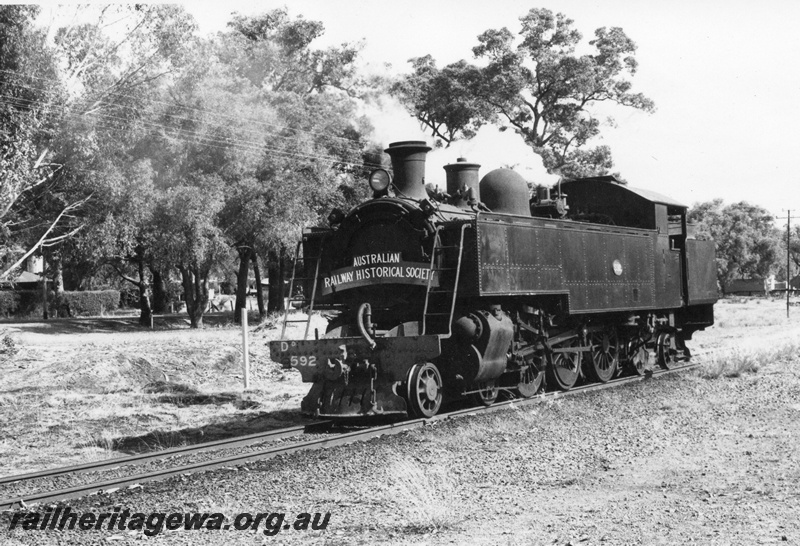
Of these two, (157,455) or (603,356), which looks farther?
(603,356)

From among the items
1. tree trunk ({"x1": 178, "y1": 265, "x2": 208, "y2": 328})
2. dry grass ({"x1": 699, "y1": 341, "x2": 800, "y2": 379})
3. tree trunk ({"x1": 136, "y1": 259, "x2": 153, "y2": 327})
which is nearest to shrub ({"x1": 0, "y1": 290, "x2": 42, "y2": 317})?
tree trunk ({"x1": 136, "y1": 259, "x2": 153, "y2": 327})

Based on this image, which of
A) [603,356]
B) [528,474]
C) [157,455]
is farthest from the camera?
[603,356]

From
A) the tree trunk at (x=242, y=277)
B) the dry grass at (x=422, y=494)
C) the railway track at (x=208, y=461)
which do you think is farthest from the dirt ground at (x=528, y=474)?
the tree trunk at (x=242, y=277)

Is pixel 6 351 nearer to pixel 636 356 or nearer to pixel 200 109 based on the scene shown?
pixel 200 109

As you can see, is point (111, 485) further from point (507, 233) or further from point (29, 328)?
point (29, 328)

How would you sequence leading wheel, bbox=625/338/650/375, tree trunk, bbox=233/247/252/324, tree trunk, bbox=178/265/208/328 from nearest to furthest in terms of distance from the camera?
leading wheel, bbox=625/338/650/375, tree trunk, bbox=233/247/252/324, tree trunk, bbox=178/265/208/328

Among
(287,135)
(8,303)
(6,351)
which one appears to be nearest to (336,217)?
(6,351)

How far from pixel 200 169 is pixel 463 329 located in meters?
19.3

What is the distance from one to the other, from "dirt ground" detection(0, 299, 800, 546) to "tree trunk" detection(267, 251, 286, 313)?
22699mm

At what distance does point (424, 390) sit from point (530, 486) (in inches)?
128

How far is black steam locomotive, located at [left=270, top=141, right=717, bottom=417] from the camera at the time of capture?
9719 mm

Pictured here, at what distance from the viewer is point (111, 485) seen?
22.5 feet

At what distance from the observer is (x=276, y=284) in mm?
38844

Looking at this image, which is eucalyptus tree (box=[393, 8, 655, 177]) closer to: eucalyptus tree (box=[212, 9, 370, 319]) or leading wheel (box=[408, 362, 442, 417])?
eucalyptus tree (box=[212, 9, 370, 319])
